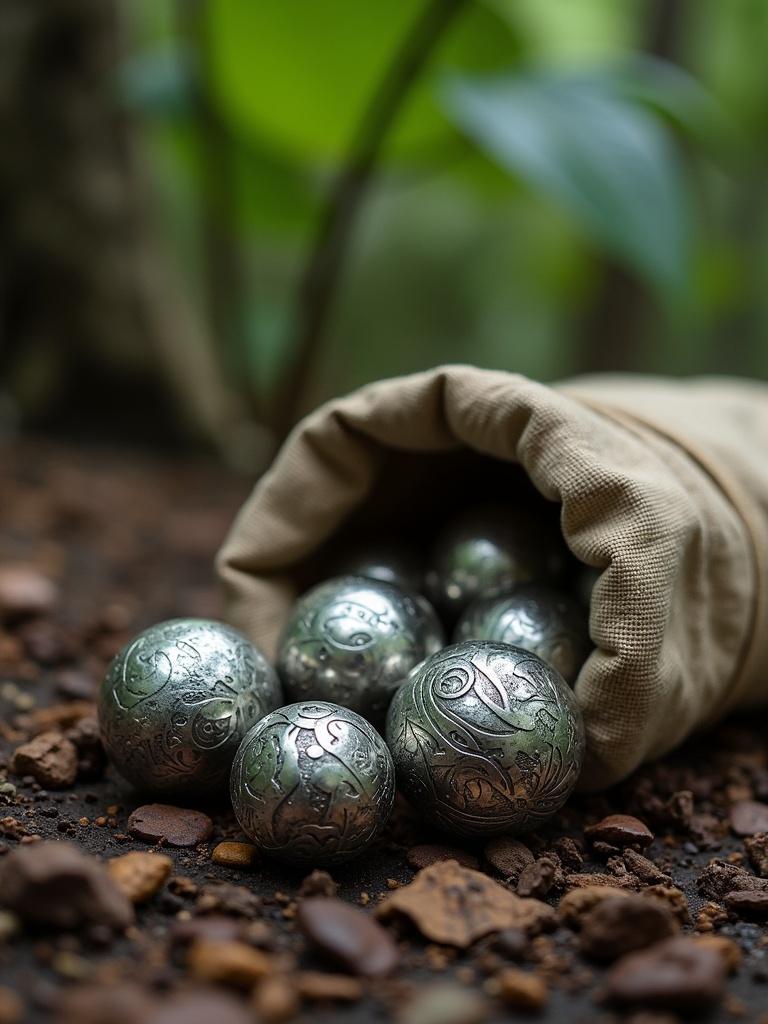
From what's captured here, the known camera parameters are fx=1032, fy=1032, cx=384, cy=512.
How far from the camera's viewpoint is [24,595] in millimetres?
Answer: 1656

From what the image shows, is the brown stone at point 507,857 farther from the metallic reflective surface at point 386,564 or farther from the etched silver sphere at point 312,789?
the metallic reflective surface at point 386,564

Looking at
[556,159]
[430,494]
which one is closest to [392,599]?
[430,494]

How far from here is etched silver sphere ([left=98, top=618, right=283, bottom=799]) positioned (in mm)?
1123

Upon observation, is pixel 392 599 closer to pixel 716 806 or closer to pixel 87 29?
pixel 716 806

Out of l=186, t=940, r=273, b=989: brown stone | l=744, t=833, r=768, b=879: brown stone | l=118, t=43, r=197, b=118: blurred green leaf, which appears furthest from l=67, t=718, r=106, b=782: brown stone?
l=118, t=43, r=197, b=118: blurred green leaf

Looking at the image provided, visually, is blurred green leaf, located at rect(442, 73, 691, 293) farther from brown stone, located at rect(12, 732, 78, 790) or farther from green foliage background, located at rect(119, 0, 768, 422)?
brown stone, located at rect(12, 732, 78, 790)

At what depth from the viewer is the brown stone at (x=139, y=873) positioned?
95cm

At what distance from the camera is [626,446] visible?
4.22ft

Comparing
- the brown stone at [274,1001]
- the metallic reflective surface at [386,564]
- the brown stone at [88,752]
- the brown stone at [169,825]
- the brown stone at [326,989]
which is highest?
the metallic reflective surface at [386,564]

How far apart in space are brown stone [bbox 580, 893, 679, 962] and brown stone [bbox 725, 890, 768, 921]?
157 millimetres

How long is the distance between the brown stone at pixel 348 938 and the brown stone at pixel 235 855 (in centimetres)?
15

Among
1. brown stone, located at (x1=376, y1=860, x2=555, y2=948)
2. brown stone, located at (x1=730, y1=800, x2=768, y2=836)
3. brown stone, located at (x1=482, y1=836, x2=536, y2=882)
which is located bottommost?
brown stone, located at (x1=730, y1=800, x2=768, y2=836)

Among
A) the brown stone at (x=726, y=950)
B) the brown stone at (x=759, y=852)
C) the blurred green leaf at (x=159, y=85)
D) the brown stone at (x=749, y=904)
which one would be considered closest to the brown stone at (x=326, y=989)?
the brown stone at (x=726, y=950)

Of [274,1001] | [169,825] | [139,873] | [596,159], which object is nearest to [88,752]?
[169,825]
